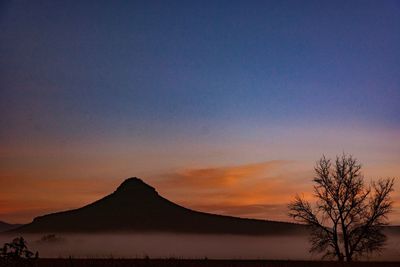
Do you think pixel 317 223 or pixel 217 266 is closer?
pixel 217 266

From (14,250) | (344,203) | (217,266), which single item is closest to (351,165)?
(344,203)

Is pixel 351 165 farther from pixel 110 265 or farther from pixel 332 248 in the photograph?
pixel 110 265

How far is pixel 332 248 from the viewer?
2174 inches

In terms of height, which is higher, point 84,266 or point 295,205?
point 295,205

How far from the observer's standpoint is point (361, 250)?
5366cm

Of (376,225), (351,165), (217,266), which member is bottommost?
(217,266)

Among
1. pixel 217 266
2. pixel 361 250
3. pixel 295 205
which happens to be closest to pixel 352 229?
pixel 361 250

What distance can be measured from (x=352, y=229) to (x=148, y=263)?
3061 centimetres

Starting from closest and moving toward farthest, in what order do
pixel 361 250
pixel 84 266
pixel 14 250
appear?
pixel 14 250
pixel 84 266
pixel 361 250

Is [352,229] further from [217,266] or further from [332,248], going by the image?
[217,266]

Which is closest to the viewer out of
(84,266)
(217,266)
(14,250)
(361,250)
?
(14,250)

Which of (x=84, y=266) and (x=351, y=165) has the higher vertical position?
(x=351, y=165)

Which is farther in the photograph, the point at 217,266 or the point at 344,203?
the point at 344,203

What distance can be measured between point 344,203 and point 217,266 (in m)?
26.7
